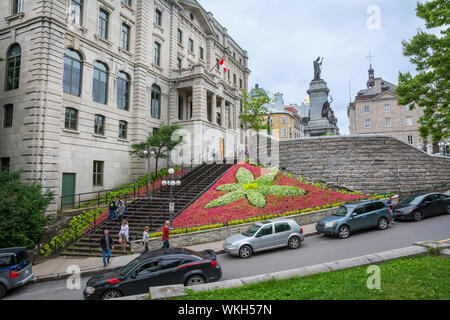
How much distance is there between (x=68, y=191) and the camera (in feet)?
65.9

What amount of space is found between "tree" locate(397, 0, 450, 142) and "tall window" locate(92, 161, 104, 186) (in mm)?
23912

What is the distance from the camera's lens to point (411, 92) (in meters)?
16.6

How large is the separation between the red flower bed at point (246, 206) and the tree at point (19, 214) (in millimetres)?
7324

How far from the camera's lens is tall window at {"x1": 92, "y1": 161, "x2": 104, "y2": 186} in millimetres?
22609

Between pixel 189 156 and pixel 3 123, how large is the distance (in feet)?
52.9

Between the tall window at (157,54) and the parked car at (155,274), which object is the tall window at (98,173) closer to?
the tall window at (157,54)

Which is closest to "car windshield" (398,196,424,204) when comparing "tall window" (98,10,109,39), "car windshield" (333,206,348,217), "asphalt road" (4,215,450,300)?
"asphalt road" (4,215,450,300)

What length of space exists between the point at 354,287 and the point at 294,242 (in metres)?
6.81

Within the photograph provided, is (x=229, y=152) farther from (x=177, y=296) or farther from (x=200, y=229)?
(x=177, y=296)

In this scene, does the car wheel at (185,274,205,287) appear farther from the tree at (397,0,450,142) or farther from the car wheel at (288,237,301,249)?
the tree at (397,0,450,142)

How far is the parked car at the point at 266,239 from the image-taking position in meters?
11.7

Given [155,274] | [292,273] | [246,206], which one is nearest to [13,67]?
[246,206]

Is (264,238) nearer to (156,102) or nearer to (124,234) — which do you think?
(124,234)
